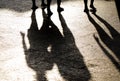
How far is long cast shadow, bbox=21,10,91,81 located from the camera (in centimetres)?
552

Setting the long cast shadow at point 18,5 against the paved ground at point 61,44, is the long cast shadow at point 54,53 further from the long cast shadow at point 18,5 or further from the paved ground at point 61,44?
the long cast shadow at point 18,5

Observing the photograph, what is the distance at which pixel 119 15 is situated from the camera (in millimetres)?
8641

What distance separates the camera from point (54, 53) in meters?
6.48

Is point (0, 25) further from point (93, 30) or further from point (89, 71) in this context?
point (89, 71)

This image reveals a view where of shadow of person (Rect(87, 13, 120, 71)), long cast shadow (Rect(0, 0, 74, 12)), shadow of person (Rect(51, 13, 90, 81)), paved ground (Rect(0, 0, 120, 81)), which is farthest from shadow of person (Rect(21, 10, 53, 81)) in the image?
long cast shadow (Rect(0, 0, 74, 12))

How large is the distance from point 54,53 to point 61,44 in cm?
55

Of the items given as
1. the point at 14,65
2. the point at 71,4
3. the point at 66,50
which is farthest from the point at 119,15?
the point at 14,65

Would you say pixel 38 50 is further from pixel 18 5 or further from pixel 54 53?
pixel 18 5

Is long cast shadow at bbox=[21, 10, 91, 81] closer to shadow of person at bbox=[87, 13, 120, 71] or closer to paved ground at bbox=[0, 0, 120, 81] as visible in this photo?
paved ground at bbox=[0, 0, 120, 81]

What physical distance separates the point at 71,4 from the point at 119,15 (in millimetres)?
2041

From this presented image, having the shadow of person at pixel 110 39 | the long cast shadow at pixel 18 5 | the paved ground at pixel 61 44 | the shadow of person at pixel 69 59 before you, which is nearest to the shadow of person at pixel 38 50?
the paved ground at pixel 61 44

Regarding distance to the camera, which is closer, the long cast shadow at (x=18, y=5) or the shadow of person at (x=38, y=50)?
the shadow of person at (x=38, y=50)

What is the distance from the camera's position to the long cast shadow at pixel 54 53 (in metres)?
5.52

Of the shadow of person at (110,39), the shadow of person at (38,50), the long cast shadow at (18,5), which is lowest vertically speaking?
the shadow of person at (38,50)
